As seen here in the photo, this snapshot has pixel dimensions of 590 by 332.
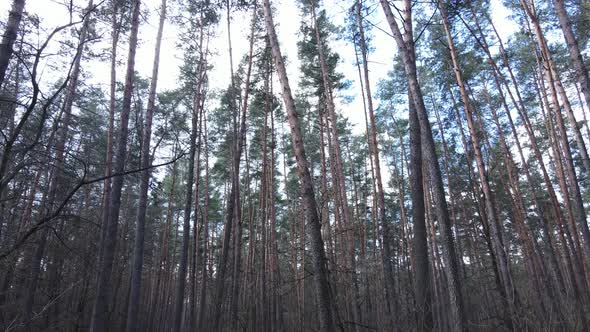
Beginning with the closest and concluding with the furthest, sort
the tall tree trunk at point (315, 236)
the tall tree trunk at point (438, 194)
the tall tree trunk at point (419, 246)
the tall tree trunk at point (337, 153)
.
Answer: the tall tree trunk at point (315, 236) < the tall tree trunk at point (438, 194) < the tall tree trunk at point (419, 246) < the tall tree trunk at point (337, 153)

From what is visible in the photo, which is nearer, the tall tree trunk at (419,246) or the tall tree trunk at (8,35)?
the tall tree trunk at (8,35)

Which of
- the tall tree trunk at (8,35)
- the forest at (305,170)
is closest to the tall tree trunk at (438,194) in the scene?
the forest at (305,170)

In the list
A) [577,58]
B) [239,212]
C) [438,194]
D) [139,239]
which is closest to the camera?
[438,194]

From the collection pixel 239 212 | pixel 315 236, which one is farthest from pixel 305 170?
pixel 239 212

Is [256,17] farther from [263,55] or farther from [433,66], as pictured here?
[433,66]

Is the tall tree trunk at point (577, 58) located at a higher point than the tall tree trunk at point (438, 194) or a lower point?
higher

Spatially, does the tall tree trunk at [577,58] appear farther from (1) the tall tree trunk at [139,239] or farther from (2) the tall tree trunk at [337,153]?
(1) the tall tree trunk at [139,239]

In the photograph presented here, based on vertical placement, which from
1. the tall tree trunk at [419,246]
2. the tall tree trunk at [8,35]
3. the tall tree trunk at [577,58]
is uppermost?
the tall tree trunk at [577,58]

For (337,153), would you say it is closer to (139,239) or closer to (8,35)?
(139,239)

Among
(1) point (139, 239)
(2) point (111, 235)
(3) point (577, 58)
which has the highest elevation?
(3) point (577, 58)

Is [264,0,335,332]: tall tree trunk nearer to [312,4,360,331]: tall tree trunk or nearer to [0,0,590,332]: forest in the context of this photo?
[0,0,590,332]: forest

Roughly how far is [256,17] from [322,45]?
312cm

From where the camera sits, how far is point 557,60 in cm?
1297

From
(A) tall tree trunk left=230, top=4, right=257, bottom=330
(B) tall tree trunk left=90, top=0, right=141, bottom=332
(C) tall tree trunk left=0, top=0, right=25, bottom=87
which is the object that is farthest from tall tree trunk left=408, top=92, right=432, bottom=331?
(C) tall tree trunk left=0, top=0, right=25, bottom=87
